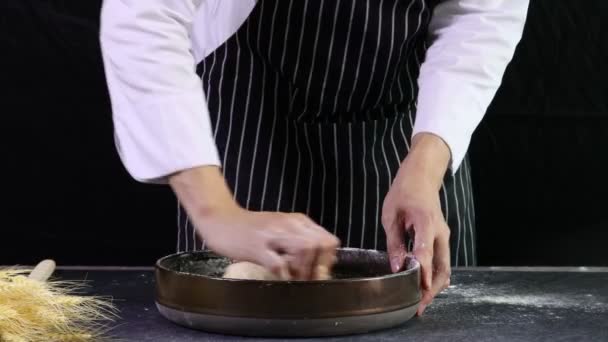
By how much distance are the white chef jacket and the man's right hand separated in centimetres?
4

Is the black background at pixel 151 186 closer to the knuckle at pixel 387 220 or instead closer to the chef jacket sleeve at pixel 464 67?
the chef jacket sleeve at pixel 464 67

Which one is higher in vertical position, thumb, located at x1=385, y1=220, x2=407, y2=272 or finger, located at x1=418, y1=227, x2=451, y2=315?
thumb, located at x1=385, y1=220, x2=407, y2=272

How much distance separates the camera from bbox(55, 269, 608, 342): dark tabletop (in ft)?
3.48

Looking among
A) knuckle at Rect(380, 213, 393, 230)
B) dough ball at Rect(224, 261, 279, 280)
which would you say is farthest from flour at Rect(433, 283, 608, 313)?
dough ball at Rect(224, 261, 279, 280)

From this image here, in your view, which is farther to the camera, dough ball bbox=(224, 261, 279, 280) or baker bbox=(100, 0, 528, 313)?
baker bbox=(100, 0, 528, 313)

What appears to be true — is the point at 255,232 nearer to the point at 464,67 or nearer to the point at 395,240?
the point at 395,240

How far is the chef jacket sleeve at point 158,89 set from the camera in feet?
4.11

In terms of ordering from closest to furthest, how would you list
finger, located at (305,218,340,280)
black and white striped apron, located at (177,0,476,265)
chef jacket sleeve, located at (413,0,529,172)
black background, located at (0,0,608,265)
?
finger, located at (305,218,340,280) → chef jacket sleeve, located at (413,0,529,172) → black and white striped apron, located at (177,0,476,265) → black background, located at (0,0,608,265)

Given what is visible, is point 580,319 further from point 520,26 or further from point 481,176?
point 481,176

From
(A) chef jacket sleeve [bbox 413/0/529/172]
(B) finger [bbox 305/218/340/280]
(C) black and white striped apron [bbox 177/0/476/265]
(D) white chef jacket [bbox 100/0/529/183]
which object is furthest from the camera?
(C) black and white striped apron [bbox 177/0/476/265]

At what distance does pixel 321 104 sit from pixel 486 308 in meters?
0.50

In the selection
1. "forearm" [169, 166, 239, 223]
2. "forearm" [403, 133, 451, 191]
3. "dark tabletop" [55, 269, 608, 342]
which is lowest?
"dark tabletop" [55, 269, 608, 342]

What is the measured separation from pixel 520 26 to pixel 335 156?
0.36 metres

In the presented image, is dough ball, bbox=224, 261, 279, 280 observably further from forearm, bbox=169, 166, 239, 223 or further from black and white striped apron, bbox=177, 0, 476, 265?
black and white striped apron, bbox=177, 0, 476, 265
